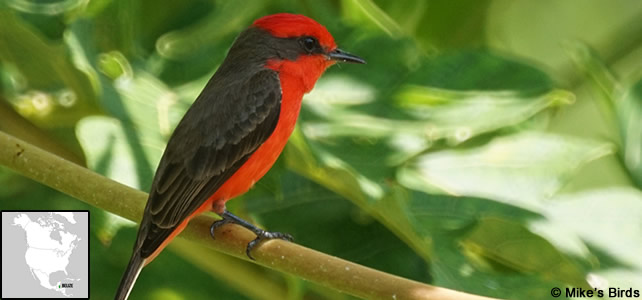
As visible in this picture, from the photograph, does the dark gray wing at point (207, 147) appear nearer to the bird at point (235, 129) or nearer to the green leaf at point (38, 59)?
the bird at point (235, 129)

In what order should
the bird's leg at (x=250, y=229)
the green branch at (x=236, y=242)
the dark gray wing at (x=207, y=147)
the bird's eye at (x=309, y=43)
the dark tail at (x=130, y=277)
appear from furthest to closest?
the bird's eye at (x=309, y=43), the dark gray wing at (x=207, y=147), the dark tail at (x=130, y=277), the bird's leg at (x=250, y=229), the green branch at (x=236, y=242)

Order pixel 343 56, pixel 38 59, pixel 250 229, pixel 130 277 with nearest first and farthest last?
pixel 130 277 → pixel 250 229 → pixel 38 59 → pixel 343 56

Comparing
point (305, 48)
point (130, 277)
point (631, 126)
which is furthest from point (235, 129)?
point (631, 126)

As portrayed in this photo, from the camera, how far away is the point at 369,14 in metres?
3.70

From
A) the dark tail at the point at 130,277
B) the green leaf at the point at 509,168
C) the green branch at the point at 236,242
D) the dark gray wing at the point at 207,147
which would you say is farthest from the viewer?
the green leaf at the point at 509,168

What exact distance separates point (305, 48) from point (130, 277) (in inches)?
42.3

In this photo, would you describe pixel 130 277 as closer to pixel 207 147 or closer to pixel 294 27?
pixel 207 147

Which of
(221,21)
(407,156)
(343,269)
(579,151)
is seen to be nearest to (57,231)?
(221,21)

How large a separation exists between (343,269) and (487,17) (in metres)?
2.08

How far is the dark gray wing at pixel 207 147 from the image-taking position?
9.98ft

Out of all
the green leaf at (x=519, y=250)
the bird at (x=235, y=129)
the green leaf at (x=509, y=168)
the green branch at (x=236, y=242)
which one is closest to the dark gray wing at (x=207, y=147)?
the bird at (x=235, y=129)

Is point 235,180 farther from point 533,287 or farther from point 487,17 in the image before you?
point 487,17

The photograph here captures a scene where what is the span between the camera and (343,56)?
3.52 metres

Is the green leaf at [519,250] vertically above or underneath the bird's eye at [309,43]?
underneath
